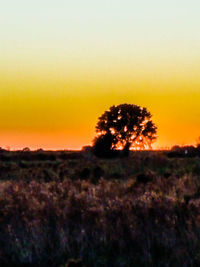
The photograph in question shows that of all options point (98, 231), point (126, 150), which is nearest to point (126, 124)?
point (126, 150)

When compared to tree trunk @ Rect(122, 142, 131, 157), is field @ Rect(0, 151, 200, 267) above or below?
below

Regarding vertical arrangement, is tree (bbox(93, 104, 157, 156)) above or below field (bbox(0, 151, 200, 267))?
above

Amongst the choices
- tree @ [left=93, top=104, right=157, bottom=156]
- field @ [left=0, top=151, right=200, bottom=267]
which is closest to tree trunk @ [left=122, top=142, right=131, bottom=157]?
tree @ [left=93, top=104, right=157, bottom=156]

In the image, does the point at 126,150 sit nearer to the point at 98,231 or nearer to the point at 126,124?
the point at 126,124

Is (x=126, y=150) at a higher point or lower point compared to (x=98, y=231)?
higher

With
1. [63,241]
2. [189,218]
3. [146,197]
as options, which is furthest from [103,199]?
[63,241]

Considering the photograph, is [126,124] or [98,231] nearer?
[98,231]

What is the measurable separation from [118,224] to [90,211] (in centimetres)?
126

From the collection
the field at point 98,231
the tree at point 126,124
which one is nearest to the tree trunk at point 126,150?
the tree at point 126,124

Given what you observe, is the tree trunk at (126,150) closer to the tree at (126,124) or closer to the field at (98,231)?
the tree at (126,124)

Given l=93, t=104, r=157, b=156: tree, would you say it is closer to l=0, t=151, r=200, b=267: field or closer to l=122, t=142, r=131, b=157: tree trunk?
l=122, t=142, r=131, b=157: tree trunk

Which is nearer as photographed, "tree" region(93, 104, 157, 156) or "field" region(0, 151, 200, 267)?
"field" region(0, 151, 200, 267)

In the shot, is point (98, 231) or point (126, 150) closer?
point (98, 231)

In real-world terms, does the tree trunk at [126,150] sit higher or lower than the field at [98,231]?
higher
